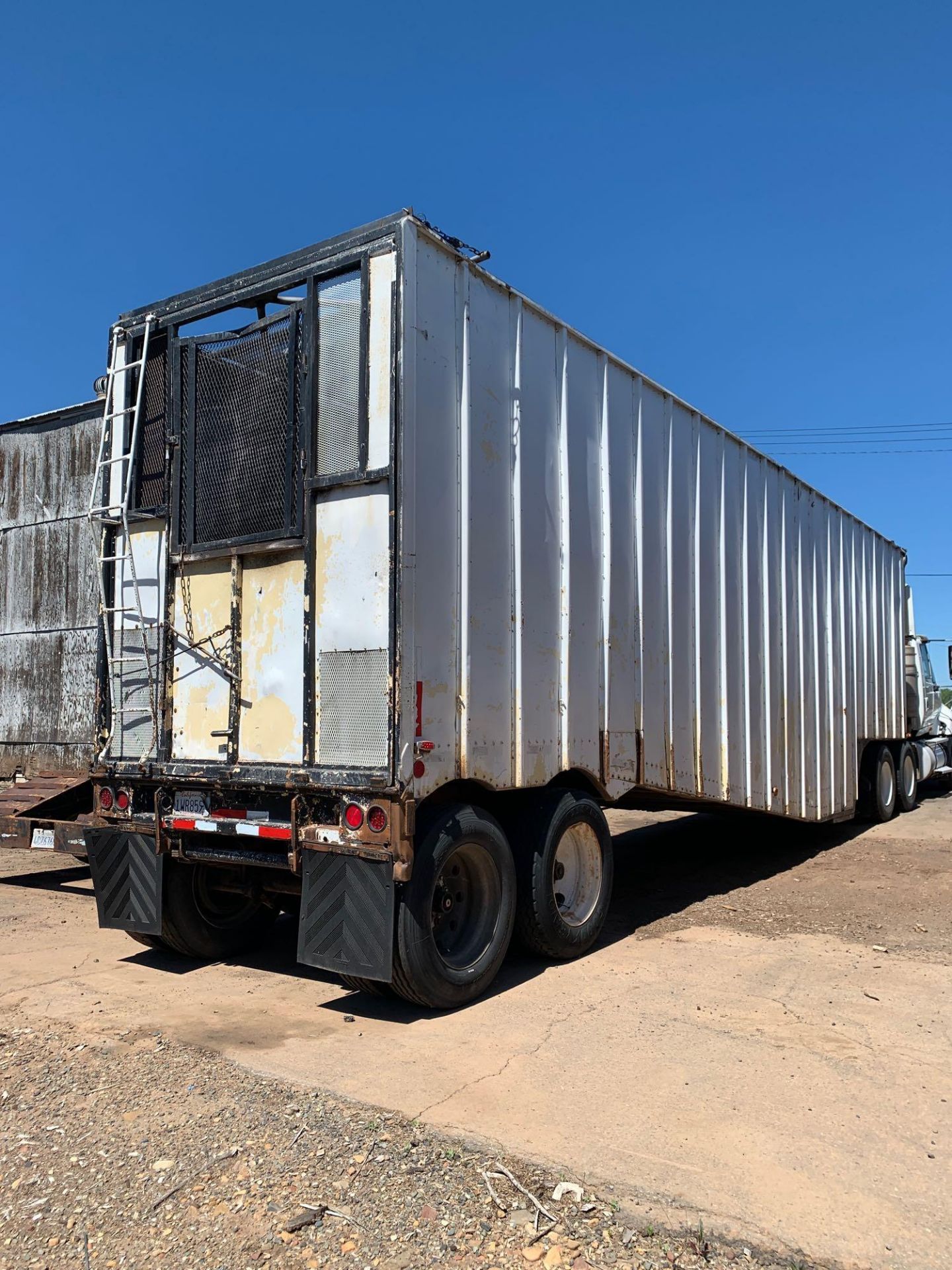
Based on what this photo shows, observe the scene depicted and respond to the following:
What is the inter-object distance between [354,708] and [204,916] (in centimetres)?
222

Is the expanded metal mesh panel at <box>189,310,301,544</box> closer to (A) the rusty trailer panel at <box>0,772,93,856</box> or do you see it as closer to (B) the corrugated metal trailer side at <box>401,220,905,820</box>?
(B) the corrugated metal trailer side at <box>401,220,905,820</box>

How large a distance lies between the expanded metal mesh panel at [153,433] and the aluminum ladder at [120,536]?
0.15 feet

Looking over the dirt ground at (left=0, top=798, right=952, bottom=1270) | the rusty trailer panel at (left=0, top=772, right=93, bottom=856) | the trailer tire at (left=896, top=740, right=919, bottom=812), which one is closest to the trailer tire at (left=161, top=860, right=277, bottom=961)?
the dirt ground at (left=0, top=798, right=952, bottom=1270)

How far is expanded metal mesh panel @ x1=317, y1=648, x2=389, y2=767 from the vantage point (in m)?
5.29

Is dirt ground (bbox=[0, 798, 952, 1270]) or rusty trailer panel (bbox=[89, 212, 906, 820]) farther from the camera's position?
rusty trailer panel (bbox=[89, 212, 906, 820])

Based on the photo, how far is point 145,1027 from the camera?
17.3ft

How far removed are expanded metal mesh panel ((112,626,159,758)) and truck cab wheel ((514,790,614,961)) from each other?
2.48m

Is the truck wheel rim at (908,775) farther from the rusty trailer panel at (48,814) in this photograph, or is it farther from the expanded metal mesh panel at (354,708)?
the expanded metal mesh panel at (354,708)

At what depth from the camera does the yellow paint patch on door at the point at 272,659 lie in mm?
5688

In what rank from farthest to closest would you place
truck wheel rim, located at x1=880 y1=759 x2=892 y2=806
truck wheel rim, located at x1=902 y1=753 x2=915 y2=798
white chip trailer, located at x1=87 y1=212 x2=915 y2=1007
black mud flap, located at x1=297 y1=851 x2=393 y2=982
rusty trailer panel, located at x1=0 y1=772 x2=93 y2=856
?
truck wheel rim, located at x1=902 y1=753 x2=915 y2=798
truck wheel rim, located at x1=880 y1=759 x2=892 y2=806
rusty trailer panel, located at x1=0 y1=772 x2=93 y2=856
white chip trailer, located at x1=87 y1=212 x2=915 y2=1007
black mud flap, located at x1=297 y1=851 x2=393 y2=982

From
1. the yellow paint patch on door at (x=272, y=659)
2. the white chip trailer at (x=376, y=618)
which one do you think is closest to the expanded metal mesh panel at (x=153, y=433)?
the white chip trailer at (x=376, y=618)

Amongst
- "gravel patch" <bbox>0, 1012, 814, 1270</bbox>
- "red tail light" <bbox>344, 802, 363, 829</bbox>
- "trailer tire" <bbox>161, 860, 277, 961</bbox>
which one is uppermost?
"red tail light" <bbox>344, 802, 363, 829</bbox>

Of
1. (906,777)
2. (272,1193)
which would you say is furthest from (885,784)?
(272,1193)

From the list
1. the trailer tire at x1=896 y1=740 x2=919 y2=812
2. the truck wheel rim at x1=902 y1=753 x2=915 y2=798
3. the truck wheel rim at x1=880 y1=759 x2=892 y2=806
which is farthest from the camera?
the truck wheel rim at x1=902 y1=753 x2=915 y2=798
